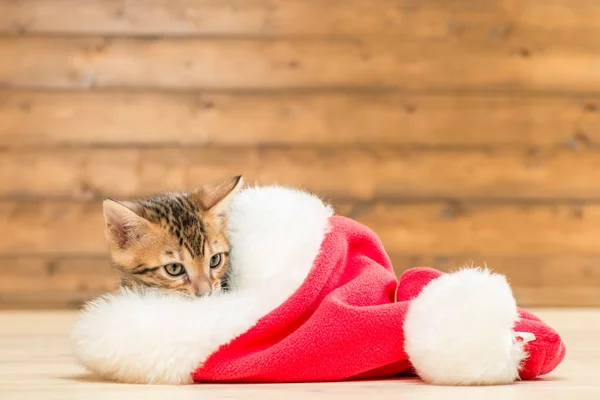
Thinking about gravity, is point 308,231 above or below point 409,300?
above

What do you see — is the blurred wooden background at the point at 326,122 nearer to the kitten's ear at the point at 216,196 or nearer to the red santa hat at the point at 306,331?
the kitten's ear at the point at 216,196

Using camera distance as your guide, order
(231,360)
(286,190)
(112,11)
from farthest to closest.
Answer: (112,11) < (286,190) < (231,360)

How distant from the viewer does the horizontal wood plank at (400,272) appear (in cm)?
309

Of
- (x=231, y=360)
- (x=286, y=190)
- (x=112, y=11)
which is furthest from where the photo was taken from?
(x=112, y=11)

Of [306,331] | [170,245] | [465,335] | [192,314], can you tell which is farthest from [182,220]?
[465,335]

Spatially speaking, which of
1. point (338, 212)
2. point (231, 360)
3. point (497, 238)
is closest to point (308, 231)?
point (231, 360)

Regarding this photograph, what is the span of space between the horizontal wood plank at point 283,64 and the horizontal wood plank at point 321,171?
28 centimetres

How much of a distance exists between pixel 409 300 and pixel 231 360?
1.07 feet

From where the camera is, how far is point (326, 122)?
3143 millimetres

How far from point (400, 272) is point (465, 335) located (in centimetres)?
196

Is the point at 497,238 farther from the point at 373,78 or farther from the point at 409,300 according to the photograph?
the point at 409,300

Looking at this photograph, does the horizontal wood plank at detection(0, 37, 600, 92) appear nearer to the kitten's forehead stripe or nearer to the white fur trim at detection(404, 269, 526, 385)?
the kitten's forehead stripe

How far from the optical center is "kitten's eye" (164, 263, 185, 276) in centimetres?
134

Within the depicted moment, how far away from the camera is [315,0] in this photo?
10.2 feet
